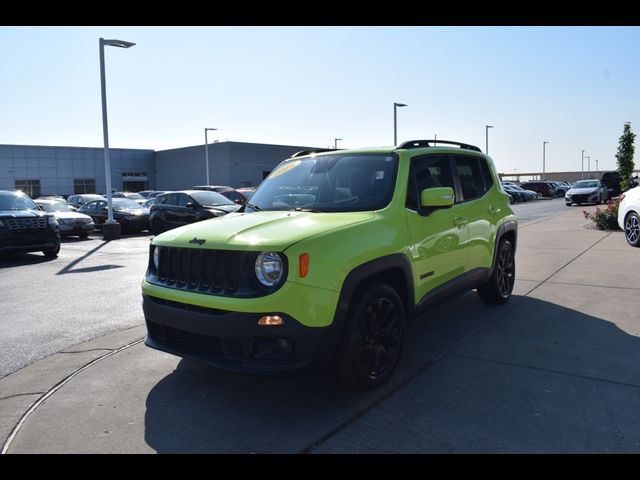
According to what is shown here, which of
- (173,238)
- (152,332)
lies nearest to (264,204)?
(173,238)

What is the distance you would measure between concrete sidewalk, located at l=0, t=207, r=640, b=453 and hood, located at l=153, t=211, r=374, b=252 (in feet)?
3.82

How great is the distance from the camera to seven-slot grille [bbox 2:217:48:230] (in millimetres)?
Result: 11609

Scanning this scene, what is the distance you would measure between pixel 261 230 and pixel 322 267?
23.3 inches

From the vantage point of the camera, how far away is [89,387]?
4215 mm

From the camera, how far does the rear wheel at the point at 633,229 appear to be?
11266 millimetres

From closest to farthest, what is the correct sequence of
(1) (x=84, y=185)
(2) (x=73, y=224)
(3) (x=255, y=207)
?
(3) (x=255, y=207), (2) (x=73, y=224), (1) (x=84, y=185)

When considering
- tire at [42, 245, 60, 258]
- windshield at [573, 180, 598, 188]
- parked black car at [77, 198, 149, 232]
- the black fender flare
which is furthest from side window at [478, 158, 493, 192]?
windshield at [573, 180, 598, 188]

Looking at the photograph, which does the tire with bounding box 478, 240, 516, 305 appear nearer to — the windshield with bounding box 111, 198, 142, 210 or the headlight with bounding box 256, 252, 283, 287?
the headlight with bounding box 256, 252, 283, 287

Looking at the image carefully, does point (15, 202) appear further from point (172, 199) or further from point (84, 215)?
point (172, 199)

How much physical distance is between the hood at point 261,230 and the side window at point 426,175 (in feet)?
2.05

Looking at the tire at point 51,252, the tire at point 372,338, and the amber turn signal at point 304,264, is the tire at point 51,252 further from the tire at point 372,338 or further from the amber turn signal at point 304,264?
the amber turn signal at point 304,264

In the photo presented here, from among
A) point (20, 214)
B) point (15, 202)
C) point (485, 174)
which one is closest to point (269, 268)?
point (485, 174)

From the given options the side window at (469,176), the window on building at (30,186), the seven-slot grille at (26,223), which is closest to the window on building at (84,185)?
the window on building at (30,186)

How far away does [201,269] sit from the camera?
3.74 meters
